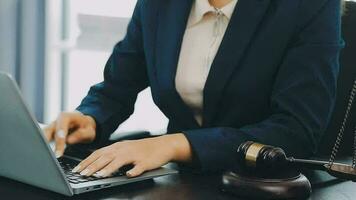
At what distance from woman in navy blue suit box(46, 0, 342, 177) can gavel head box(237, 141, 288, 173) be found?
14 cm

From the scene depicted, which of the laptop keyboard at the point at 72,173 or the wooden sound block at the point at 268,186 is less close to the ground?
the wooden sound block at the point at 268,186

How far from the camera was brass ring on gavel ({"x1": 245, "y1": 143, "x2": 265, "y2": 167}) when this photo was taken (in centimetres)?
80

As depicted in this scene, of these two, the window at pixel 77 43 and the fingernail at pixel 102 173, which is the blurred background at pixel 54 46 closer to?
the window at pixel 77 43

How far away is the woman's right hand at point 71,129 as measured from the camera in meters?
1.08

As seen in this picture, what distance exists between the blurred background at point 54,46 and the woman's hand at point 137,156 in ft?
5.82

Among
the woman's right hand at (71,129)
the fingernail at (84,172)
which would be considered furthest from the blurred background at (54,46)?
the fingernail at (84,172)

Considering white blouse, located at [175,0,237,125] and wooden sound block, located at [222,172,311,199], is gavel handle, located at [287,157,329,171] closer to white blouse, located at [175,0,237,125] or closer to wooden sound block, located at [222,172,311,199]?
wooden sound block, located at [222,172,311,199]

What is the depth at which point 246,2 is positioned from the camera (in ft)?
3.82

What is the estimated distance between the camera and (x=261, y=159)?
0.79 m

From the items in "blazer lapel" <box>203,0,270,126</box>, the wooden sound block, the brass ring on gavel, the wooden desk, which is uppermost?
"blazer lapel" <box>203,0,270,126</box>

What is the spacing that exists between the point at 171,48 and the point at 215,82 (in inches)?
5.9

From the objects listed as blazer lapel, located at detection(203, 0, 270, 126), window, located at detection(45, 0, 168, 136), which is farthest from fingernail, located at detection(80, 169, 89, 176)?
window, located at detection(45, 0, 168, 136)

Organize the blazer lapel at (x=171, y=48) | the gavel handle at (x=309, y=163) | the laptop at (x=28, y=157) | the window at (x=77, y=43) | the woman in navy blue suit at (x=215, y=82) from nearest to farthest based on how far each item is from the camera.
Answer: the laptop at (x=28, y=157) < the gavel handle at (x=309, y=163) < the woman in navy blue suit at (x=215, y=82) < the blazer lapel at (x=171, y=48) < the window at (x=77, y=43)

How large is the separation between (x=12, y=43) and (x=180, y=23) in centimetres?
173
